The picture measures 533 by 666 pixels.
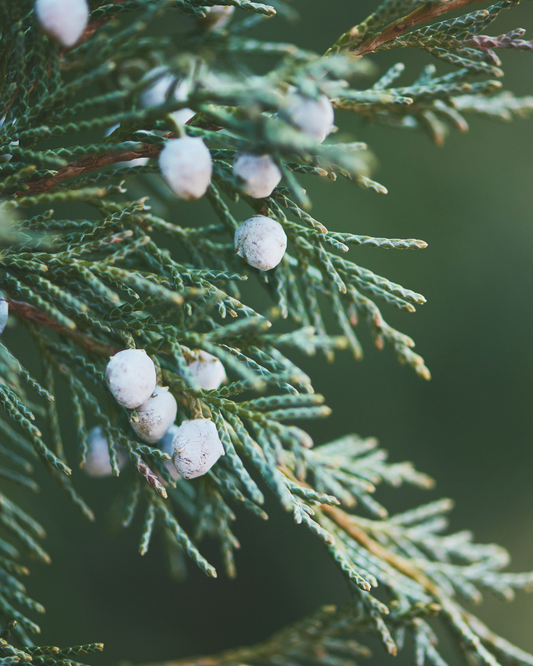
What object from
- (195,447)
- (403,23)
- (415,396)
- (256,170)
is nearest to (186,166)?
(256,170)

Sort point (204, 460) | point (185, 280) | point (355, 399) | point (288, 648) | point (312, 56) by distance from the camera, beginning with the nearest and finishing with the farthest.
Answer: point (312, 56)
point (204, 460)
point (185, 280)
point (288, 648)
point (355, 399)

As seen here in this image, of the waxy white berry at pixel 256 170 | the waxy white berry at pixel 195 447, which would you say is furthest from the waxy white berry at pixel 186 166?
the waxy white berry at pixel 195 447

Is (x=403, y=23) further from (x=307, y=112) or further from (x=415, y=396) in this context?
(x=415, y=396)

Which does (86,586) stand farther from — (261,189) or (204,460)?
(261,189)

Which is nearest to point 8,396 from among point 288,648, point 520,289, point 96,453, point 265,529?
point 96,453

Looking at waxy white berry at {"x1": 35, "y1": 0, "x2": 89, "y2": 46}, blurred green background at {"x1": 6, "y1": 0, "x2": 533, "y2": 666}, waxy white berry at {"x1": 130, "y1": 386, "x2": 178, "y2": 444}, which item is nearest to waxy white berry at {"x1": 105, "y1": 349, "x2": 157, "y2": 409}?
waxy white berry at {"x1": 130, "y1": 386, "x2": 178, "y2": 444}

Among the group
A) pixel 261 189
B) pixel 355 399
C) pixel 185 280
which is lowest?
pixel 355 399
